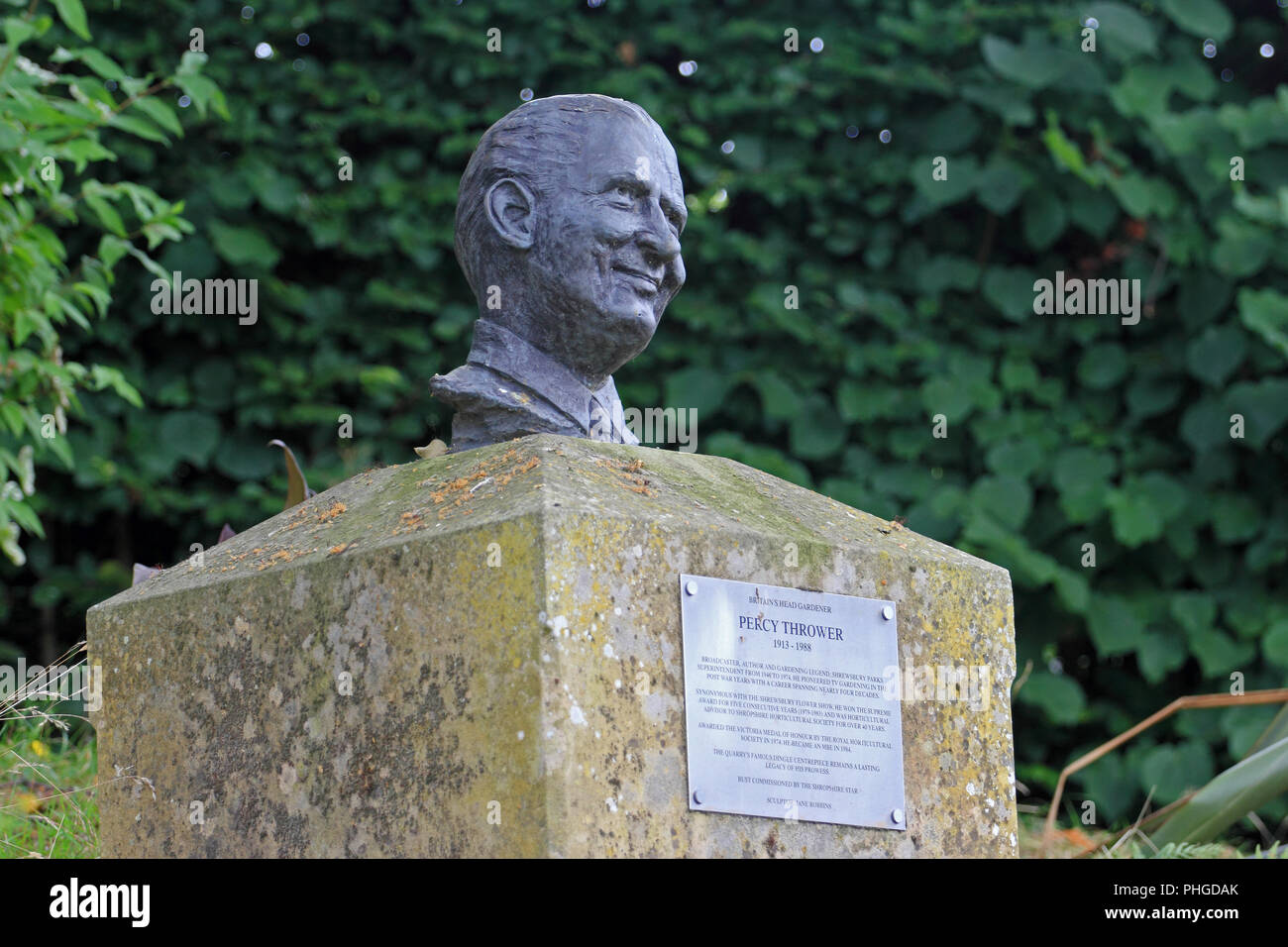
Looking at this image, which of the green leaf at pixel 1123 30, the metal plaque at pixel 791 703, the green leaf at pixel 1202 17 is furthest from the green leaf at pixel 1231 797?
the green leaf at pixel 1202 17

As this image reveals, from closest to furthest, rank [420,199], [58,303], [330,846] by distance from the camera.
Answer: [330,846]
[58,303]
[420,199]

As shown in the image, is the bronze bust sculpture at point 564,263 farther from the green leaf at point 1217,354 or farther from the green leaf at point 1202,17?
the green leaf at point 1202,17

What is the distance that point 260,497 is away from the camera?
239 inches

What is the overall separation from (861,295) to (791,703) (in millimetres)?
3727

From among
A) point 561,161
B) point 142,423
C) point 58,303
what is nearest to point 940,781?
point 561,161

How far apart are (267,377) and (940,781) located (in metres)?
3.79

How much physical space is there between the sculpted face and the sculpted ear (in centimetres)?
3

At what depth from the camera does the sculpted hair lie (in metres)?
3.59

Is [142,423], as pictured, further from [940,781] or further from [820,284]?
[940,781]

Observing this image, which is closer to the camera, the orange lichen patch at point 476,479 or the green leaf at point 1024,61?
the orange lichen patch at point 476,479

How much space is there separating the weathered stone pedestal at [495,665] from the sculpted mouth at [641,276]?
41 centimetres

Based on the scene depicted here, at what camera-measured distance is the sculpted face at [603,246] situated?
3539 millimetres
